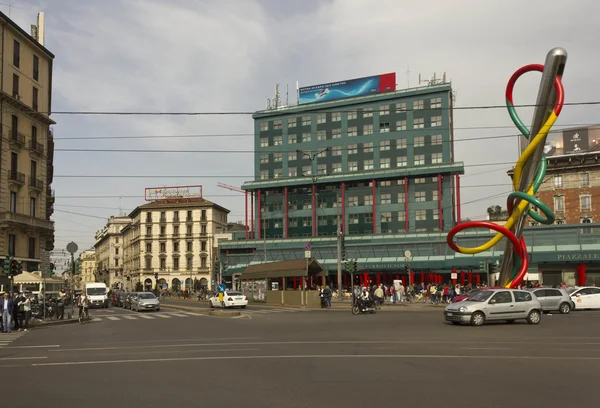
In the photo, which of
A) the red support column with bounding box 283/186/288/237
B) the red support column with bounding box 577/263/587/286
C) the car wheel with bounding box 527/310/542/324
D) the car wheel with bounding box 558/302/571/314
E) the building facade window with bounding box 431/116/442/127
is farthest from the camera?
the red support column with bounding box 283/186/288/237

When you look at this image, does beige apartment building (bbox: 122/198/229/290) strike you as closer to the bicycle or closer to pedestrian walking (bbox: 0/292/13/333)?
the bicycle

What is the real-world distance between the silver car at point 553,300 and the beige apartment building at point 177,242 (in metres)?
83.0

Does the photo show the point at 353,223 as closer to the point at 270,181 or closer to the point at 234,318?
the point at 270,181

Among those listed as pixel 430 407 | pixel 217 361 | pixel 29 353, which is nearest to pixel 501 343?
pixel 217 361

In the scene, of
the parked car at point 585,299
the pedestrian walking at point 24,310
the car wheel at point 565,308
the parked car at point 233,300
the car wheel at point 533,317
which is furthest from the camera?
the parked car at point 233,300

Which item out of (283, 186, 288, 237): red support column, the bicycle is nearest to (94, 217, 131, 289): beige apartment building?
(283, 186, 288, 237): red support column

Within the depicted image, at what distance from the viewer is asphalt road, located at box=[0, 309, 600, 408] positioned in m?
8.68

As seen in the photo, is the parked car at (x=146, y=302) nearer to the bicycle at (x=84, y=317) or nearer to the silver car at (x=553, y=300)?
the bicycle at (x=84, y=317)

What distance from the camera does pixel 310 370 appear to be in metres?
11.4

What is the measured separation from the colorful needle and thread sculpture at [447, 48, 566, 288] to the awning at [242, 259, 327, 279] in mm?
12554

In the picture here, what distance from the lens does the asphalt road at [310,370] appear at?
342 inches

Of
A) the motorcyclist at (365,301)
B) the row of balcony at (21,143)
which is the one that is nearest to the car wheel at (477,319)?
the motorcyclist at (365,301)

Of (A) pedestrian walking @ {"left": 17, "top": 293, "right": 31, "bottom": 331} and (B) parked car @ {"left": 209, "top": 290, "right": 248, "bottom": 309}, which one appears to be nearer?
(A) pedestrian walking @ {"left": 17, "top": 293, "right": 31, "bottom": 331}

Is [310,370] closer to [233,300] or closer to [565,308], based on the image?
[565,308]
